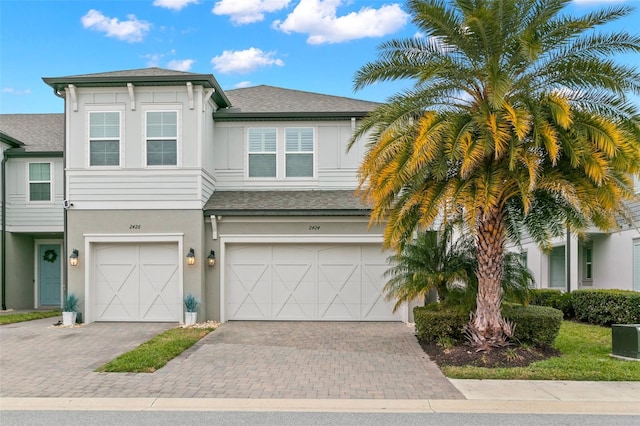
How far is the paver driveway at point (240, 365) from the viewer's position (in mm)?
7922

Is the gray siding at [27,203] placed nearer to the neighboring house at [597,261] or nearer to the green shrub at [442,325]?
the green shrub at [442,325]

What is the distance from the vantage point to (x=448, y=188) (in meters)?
9.45

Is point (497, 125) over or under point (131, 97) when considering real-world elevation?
under

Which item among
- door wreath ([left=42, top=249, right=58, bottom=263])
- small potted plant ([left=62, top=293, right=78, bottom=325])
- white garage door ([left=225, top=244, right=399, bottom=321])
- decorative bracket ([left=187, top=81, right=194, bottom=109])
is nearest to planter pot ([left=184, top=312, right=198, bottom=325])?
white garage door ([left=225, top=244, right=399, bottom=321])

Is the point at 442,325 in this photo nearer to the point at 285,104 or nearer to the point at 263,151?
the point at 263,151

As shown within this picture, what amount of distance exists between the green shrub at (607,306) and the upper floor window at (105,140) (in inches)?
551

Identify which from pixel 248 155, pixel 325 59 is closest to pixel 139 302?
pixel 248 155

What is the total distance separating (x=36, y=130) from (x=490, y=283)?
18303 millimetres

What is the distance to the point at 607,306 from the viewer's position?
46.7ft

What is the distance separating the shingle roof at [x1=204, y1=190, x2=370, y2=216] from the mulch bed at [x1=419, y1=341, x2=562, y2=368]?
537cm

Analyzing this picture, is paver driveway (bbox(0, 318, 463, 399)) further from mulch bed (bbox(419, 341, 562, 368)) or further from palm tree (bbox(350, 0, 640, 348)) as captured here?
palm tree (bbox(350, 0, 640, 348))

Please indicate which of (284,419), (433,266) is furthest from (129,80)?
(284,419)

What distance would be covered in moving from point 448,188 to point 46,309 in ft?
53.2

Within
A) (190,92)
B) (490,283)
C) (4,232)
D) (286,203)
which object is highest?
(190,92)
